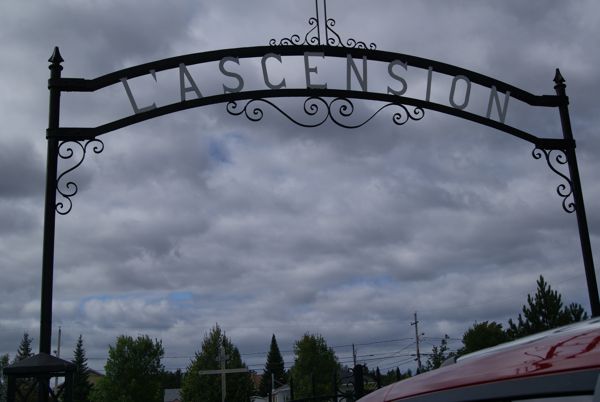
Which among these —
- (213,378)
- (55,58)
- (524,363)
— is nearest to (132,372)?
(213,378)

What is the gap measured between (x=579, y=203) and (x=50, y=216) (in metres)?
6.19

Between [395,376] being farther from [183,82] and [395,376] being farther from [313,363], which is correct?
[313,363]

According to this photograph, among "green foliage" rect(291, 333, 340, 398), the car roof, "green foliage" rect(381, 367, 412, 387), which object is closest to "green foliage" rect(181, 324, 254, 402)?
"green foliage" rect(291, 333, 340, 398)

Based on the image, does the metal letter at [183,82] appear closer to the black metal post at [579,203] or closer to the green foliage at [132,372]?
→ the black metal post at [579,203]

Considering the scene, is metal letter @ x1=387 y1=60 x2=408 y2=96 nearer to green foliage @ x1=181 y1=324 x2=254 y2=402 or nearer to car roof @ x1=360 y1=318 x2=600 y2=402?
car roof @ x1=360 y1=318 x2=600 y2=402

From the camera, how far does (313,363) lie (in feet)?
140

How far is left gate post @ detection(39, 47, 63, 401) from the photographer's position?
645 cm

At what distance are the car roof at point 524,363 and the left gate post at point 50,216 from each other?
14.1 ft

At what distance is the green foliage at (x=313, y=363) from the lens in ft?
133

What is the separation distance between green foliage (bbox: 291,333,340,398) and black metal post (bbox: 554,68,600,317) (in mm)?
33002

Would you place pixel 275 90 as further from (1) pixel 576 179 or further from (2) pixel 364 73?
(1) pixel 576 179

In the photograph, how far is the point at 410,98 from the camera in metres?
8.34

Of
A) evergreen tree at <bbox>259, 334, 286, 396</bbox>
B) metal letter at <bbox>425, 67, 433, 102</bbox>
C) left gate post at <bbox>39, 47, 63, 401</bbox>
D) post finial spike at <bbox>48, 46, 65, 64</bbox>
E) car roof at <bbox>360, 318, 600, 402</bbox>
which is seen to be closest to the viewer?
car roof at <bbox>360, 318, 600, 402</bbox>

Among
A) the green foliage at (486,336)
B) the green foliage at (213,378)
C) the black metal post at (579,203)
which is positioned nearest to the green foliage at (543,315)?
the green foliage at (486,336)
